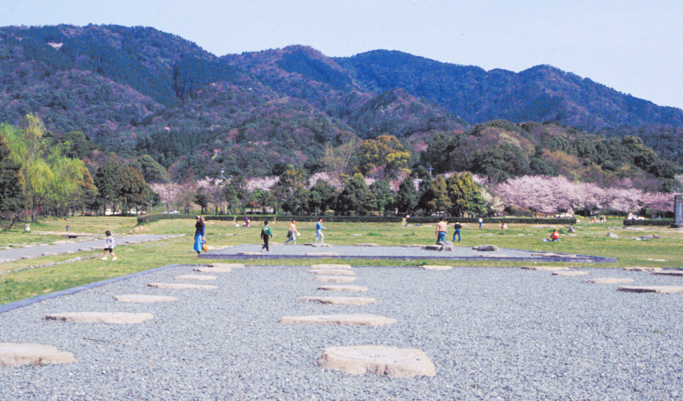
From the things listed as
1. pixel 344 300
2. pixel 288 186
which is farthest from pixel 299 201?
pixel 344 300

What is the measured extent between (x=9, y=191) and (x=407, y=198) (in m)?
46.2

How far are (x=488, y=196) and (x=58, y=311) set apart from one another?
239 feet

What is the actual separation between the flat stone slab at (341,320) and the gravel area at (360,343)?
7.1 inches

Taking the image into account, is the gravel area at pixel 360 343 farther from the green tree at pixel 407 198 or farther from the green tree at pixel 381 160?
the green tree at pixel 381 160

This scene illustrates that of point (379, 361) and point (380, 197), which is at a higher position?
point (380, 197)

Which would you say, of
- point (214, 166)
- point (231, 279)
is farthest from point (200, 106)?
point (231, 279)

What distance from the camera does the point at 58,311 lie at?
25.0ft

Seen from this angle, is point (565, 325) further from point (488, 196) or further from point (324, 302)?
point (488, 196)

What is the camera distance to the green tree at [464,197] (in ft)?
217

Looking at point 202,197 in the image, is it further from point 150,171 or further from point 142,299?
point 142,299

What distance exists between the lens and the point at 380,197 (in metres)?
70.9

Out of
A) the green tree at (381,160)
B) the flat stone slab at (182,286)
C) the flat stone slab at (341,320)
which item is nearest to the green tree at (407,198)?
the green tree at (381,160)

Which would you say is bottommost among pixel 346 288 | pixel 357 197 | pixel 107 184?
pixel 346 288

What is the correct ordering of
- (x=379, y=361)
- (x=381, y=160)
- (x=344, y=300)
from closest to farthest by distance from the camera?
(x=379, y=361), (x=344, y=300), (x=381, y=160)
